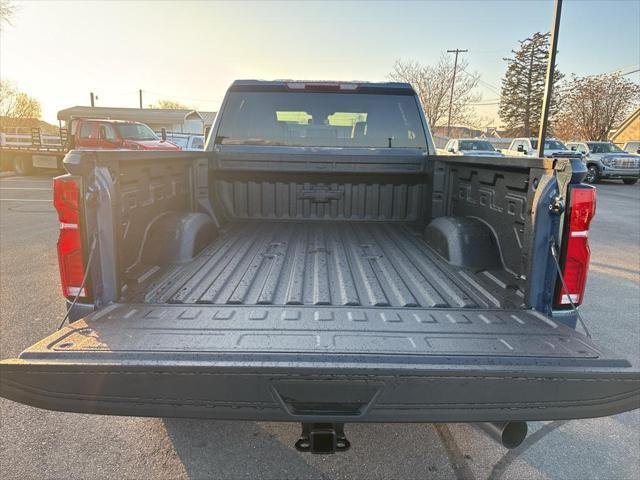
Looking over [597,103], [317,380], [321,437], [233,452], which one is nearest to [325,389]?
[317,380]

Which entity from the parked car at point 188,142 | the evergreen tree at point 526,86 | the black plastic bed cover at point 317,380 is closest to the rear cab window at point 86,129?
the parked car at point 188,142

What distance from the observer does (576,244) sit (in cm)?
210

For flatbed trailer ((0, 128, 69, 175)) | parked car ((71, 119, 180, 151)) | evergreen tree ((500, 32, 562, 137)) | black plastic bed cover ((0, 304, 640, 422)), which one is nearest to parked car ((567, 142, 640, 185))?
parked car ((71, 119, 180, 151))

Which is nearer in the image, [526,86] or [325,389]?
[325,389]

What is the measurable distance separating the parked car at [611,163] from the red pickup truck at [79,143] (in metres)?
20.0

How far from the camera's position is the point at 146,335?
180 centimetres

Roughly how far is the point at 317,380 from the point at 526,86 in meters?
61.5

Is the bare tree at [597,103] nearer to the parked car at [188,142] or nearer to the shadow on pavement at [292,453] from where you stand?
the parked car at [188,142]

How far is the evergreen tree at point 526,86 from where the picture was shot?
52.7 m

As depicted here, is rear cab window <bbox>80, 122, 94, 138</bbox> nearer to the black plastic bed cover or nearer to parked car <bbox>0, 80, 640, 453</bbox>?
parked car <bbox>0, 80, 640, 453</bbox>

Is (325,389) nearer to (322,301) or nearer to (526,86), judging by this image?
(322,301)

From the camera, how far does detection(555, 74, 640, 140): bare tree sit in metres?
39.8

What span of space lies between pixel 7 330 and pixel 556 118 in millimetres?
54579

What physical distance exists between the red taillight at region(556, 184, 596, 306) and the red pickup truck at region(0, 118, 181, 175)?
1526cm
